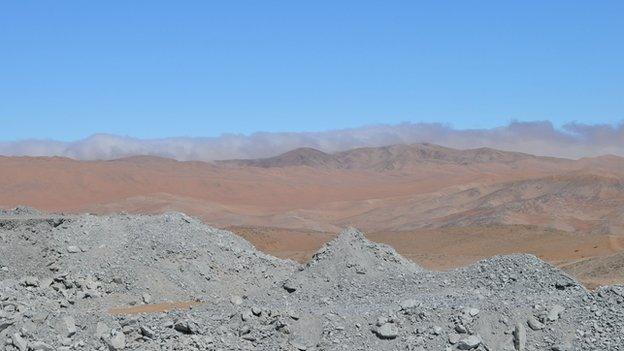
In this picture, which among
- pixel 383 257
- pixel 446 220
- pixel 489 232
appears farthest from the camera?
pixel 446 220

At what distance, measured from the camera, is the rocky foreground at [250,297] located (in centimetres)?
1438

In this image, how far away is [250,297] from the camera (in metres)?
17.7

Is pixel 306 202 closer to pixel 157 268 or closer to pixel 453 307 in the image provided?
pixel 157 268

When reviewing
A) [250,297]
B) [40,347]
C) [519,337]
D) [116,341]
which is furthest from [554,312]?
[40,347]

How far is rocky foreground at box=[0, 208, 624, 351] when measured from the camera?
14.4m

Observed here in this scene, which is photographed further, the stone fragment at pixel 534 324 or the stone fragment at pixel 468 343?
the stone fragment at pixel 534 324

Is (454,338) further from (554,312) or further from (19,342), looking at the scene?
(19,342)

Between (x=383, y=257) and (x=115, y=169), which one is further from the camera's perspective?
(x=115, y=169)

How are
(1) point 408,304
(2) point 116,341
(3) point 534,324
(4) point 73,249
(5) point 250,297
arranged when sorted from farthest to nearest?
(4) point 73,249
(5) point 250,297
(1) point 408,304
(3) point 534,324
(2) point 116,341

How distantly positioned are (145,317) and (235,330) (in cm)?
160

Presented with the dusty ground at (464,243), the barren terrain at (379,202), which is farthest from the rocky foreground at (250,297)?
the dusty ground at (464,243)

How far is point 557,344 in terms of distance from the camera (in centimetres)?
1439

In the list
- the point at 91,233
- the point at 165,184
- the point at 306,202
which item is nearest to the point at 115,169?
the point at 165,184

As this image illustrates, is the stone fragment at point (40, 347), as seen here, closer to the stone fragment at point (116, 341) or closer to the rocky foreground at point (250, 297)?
the rocky foreground at point (250, 297)
